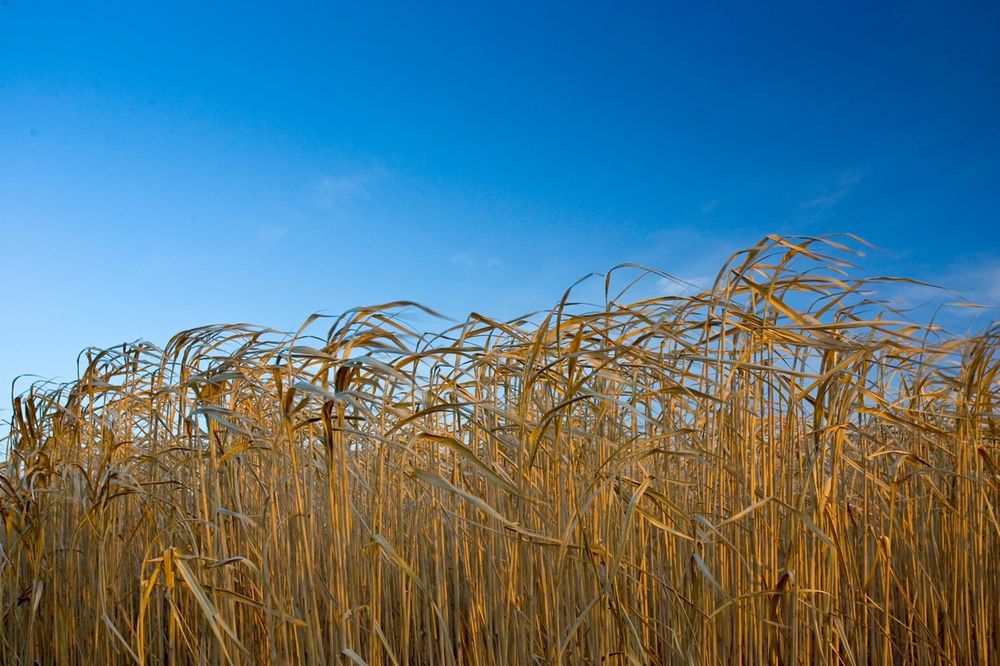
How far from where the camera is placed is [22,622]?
2.20m

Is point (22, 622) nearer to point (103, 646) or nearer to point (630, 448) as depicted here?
point (103, 646)

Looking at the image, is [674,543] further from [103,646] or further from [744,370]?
[103,646]

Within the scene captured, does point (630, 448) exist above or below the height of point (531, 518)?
above

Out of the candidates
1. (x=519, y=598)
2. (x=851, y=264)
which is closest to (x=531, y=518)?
(x=519, y=598)

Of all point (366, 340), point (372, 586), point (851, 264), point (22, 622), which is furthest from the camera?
point (22, 622)

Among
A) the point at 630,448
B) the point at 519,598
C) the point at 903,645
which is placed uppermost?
the point at 630,448

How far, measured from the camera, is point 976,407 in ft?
5.40

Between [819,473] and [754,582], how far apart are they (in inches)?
9.5

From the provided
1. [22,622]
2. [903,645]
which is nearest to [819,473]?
[903,645]

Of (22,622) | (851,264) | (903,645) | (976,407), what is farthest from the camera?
(22,622)

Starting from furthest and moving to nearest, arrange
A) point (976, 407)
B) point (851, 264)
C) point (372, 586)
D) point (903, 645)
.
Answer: point (903, 645) → point (976, 407) → point (851, 264) → point (372, 586)

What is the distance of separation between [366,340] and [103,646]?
1.14m

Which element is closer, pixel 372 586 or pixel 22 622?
pixel 372 586

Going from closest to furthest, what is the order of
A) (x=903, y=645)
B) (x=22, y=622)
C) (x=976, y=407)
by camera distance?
(x=976, y=407)
(x=903, y=645)
(x=22, y=622)
